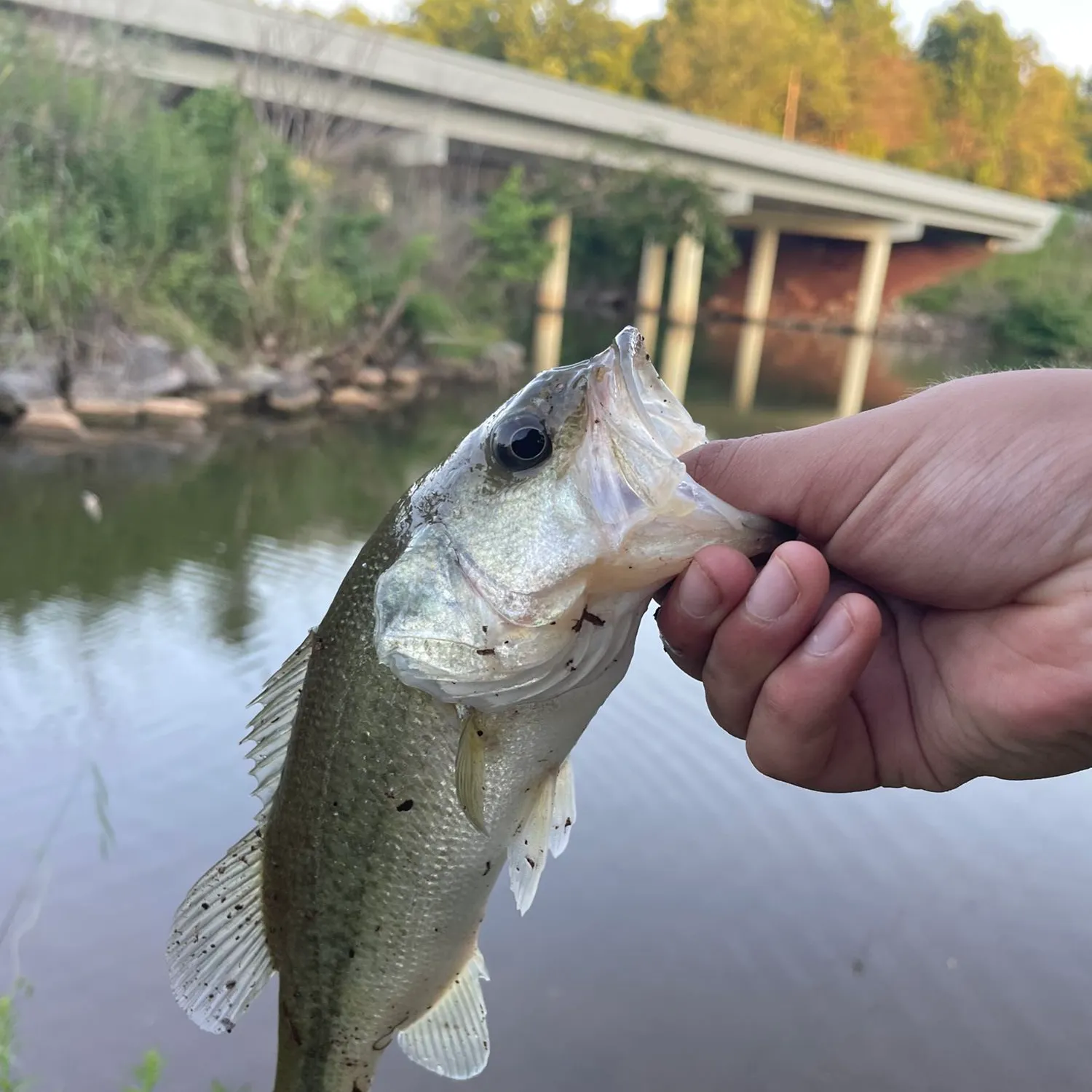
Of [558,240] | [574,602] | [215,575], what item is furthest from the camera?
[558,240]

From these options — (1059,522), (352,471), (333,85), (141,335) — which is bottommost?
(352,471)

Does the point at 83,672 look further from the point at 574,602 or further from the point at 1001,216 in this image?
the point at 1001,216

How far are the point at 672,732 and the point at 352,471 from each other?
675cm

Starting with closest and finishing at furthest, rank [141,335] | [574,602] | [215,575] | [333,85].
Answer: [574,602], [215,575], [141,335], [333,85]

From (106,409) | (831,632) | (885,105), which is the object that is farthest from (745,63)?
(831,632)

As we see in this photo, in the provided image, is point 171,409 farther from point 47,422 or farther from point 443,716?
point 443,716

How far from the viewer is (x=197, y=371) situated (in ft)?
41.9

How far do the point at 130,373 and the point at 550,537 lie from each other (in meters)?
11.9

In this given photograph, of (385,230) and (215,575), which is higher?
(385,230)

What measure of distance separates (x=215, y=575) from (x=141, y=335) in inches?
267

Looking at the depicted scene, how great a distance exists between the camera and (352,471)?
35.7 feet

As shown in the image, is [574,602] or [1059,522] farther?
[1059,522]

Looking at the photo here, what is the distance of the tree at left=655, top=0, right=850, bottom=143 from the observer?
1898 inches

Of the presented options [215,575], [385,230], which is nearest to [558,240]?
[385,230]
